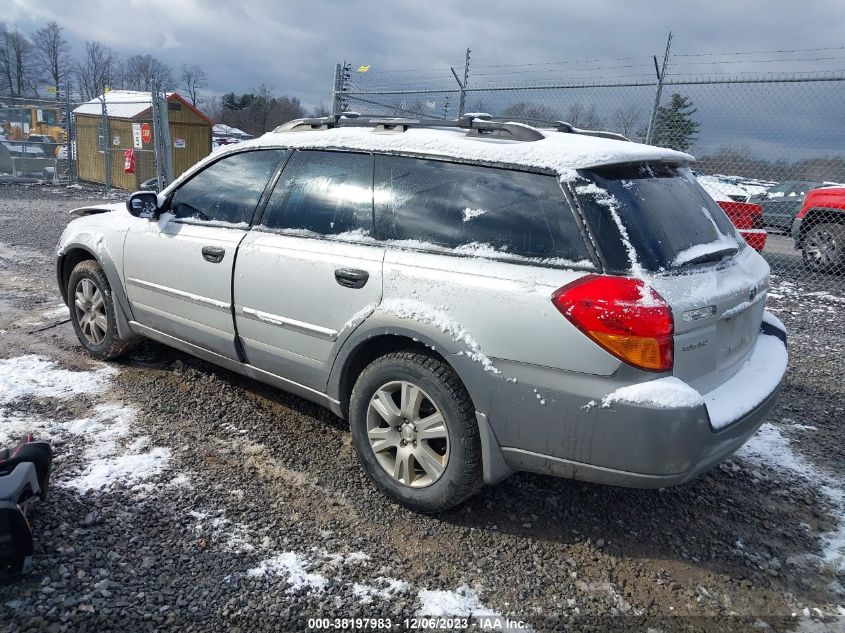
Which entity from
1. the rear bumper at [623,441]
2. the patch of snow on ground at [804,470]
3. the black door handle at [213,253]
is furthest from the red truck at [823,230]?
the black door handle at [213,253]

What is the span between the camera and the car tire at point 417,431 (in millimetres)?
2803

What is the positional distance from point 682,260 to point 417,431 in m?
1.41

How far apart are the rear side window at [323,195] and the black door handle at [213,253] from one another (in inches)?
13.3

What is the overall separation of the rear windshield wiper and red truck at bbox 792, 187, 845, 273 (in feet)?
26.7

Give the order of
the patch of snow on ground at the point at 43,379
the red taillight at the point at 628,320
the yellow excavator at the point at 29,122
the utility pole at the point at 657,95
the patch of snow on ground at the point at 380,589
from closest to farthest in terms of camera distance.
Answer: the red taillight at the point at 628,320, the patch of snow on ground at the point at 380,589, the patch of snow on ground at the point at 43,379, the utility pole at the point at 657,95, the yellow excavator at the point at 29,122

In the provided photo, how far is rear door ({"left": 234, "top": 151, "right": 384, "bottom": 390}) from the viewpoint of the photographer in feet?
10.3

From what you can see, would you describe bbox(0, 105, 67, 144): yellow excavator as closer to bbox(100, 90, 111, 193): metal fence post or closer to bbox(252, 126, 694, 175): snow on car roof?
bbox(100, 90, 111, 193): metal fence post

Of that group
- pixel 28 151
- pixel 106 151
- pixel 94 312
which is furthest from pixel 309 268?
pixel 28 151

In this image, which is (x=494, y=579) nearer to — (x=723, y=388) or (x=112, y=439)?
(x=723, y=388)

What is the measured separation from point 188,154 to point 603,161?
1918 cm

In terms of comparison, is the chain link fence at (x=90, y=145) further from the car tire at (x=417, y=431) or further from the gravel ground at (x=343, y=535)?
the car tire at (x=417, y=431)

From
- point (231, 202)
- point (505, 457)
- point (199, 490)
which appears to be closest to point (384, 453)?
point (505, 457)

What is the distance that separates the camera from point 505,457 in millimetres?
2736

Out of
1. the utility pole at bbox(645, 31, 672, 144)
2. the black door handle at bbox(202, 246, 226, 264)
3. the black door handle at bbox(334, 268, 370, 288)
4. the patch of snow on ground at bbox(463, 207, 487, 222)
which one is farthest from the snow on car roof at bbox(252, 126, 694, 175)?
the utility pole at bbox(645, 31, 672, 144)
